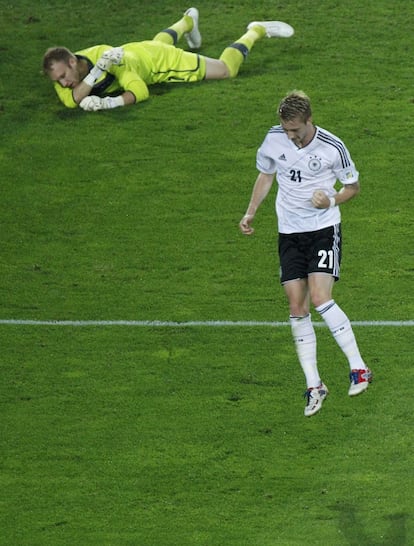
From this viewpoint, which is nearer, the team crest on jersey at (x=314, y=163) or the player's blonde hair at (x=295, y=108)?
the player's blonde hair at (x=295, y=108)

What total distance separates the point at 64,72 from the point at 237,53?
2.25 m

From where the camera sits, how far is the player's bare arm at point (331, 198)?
32.0ft

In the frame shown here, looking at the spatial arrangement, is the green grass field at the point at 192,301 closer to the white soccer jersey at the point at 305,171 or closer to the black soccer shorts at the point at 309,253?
the black soccer shorts at the point at 309,253

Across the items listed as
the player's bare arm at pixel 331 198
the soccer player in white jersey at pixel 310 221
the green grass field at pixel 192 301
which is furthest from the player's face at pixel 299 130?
the green grass field at pixel 192 301

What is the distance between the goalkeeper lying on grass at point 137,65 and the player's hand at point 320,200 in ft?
21.0

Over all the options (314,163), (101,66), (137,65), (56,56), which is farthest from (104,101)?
(314,163)

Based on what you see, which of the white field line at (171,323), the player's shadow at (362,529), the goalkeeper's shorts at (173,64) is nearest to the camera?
the player's shadow at (362,529)

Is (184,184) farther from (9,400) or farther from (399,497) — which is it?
(399,497)

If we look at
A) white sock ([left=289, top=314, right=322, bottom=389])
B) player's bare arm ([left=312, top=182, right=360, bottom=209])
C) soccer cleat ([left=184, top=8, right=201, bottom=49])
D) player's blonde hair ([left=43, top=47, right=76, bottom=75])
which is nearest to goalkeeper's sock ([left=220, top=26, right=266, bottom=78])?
soccer cleat ([left=184, top=8, right=201, bottom=49])

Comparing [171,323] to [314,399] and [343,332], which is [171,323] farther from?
[343,332]

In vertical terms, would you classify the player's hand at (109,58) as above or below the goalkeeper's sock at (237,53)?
above

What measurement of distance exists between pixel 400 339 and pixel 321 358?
2.47 feet

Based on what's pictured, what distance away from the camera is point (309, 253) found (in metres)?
10.2

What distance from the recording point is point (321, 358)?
12133 mm
